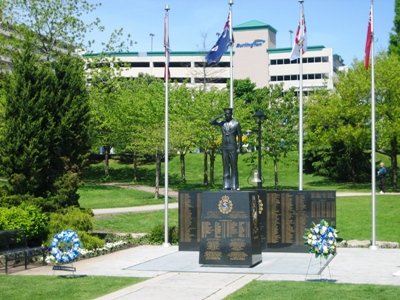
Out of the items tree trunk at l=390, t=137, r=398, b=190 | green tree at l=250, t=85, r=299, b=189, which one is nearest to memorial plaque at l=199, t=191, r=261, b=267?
tree trunk at l=390, t=137, r=398, b=190

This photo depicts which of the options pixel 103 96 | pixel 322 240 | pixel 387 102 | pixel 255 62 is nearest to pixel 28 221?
pixel 322 240

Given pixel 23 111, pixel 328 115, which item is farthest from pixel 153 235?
pixel 328 115

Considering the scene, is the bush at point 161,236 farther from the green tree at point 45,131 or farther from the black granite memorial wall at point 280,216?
the green tree at point 45,131

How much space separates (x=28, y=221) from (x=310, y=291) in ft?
33.6

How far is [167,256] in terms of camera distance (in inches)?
810

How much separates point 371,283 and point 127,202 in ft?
78.0

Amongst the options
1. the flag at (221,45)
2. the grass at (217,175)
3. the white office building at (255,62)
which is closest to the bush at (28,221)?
the flag at (221,45)

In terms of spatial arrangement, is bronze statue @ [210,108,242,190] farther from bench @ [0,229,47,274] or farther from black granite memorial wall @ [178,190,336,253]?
bench @ [0,229,47,274]

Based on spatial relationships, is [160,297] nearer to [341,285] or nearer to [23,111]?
[341,285]

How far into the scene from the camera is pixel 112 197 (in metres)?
40.5

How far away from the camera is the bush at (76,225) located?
21.5 m

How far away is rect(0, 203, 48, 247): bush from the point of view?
66.6 ft

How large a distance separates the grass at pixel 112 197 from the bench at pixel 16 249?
15825 mm

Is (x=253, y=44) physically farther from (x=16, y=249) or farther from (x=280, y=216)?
(x=16, y=249)
